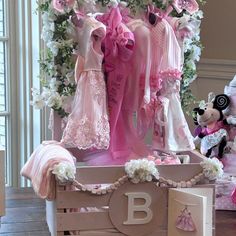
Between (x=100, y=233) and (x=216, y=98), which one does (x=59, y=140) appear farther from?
(x=216, y=98)

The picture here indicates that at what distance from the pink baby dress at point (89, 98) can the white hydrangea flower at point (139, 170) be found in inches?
5.2

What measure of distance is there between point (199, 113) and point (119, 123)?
44cm

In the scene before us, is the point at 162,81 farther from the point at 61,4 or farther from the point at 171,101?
the point at 61,4

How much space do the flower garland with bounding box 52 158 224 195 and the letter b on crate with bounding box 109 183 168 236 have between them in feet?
0.06

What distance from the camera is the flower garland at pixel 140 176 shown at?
1.14m

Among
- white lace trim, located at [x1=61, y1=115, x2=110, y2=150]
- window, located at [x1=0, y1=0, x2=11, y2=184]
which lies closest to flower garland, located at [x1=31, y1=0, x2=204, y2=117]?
white lace trim, located at [x1=61, y1=115, x2=110, y2=150]

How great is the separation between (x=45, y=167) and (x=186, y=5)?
64cm

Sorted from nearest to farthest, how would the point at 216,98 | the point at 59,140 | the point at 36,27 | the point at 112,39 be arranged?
the point at 112,39, the point at 59,140, the point at 216,98, the point at 36,27

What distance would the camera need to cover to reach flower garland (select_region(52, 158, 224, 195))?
44.8 inches

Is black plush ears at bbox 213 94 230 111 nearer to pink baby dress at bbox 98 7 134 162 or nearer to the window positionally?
pink baby dress at bbox 98 7 134 162

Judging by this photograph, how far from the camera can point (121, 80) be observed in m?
1.38

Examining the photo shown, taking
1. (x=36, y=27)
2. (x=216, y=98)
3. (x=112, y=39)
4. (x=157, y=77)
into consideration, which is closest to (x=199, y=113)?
(x=216, y=98)

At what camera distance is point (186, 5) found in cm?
143

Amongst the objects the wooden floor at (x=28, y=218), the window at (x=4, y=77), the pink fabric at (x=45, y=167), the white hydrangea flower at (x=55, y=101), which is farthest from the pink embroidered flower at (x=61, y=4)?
the window at (x=4, y=77)
